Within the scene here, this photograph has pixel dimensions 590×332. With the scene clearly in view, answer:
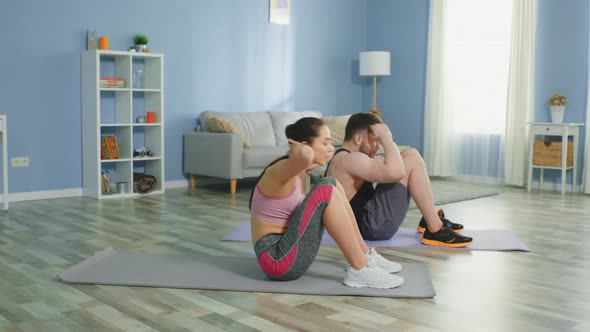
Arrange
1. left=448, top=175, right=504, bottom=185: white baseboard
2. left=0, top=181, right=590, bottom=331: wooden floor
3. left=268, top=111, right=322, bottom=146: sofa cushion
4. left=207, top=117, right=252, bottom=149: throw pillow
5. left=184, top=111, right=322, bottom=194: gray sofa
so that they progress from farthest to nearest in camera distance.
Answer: left=448, top=175, right=504, bottom=185: white baseboard → left=268, top=111, right=322, bottom=146: sofa cushion → left=207, top=117, right=252, bottom=149: throw pillow → left=184, top=111, right=322, bottom=194: gray sofa → left=0, top=181, right=590, bottom=331: wooden floor

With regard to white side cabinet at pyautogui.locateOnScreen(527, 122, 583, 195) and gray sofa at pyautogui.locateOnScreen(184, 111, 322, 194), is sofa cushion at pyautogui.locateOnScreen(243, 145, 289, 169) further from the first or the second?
white side cabinet at pyautogui.locateOnScreen(527, 122, 583, 195)

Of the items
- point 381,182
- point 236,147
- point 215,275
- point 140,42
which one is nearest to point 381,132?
point 381,182

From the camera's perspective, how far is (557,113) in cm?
645

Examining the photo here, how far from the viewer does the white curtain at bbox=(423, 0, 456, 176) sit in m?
7.52

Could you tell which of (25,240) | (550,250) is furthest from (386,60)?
(25,240)

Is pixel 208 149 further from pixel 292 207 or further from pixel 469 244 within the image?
pixel 292 207

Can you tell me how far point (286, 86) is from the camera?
7520 millimetres

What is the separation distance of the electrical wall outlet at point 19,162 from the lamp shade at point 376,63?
3.87 m

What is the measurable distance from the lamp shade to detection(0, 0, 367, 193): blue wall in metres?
0.46

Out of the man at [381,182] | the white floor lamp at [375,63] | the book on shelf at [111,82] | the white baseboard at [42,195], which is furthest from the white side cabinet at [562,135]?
the white baseboard at [42,195]

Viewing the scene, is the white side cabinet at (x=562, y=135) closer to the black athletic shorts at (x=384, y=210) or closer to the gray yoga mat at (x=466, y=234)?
the gray yoga mat at (x=466, y=234)

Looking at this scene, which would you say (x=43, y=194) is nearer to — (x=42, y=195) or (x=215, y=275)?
(x=42, y=195)

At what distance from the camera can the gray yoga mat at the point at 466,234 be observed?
150 inches

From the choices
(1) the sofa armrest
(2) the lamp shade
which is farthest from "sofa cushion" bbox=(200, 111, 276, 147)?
(2) the lamp shade
